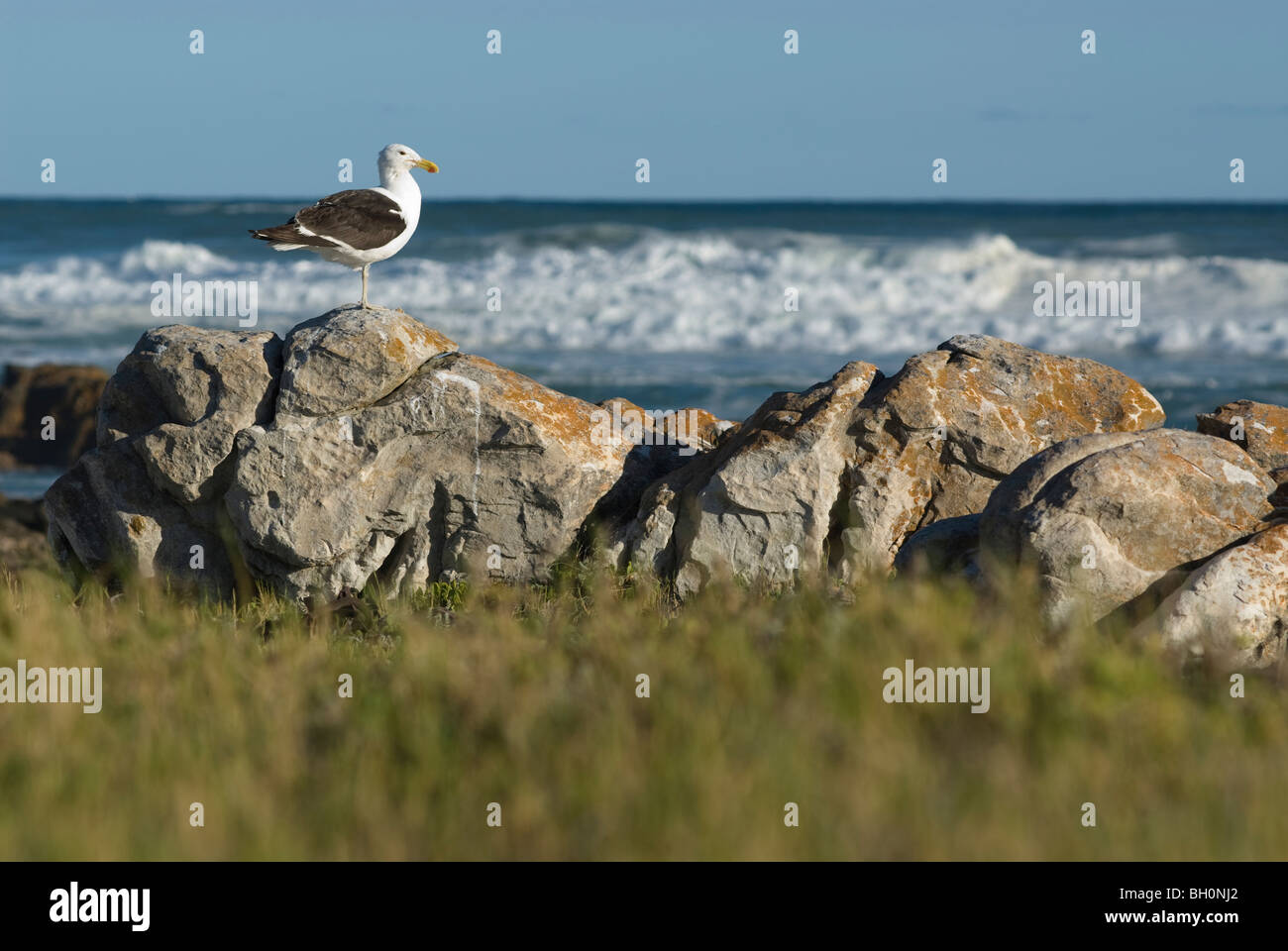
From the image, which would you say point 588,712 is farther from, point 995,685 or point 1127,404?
point 1127,404

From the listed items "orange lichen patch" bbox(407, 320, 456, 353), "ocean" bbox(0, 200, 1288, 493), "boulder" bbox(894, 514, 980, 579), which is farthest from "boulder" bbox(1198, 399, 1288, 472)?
"ocean" bbox(0, 200, 1288, 493)

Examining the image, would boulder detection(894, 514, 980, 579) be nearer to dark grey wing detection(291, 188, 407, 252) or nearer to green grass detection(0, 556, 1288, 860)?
green grass detection(0, 556, 1288, 860)

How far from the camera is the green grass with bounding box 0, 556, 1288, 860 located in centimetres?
475

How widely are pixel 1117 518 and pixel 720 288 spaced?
1241 inches

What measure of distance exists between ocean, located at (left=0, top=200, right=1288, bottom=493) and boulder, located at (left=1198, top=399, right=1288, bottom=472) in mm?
15657

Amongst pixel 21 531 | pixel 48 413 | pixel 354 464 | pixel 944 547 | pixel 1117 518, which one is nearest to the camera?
pixel 1117 518

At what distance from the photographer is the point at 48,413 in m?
22.8

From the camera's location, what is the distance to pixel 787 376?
2814 centimetres

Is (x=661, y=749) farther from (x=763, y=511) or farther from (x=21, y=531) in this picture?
(x=21, y=531)

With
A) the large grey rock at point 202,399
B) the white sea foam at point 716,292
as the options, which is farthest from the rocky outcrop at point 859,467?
the white sea foam at point 716,292

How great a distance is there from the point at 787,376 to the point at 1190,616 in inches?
838

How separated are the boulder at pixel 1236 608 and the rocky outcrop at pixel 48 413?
19.1 meters

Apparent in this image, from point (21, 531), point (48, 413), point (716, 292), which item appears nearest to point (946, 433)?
point (21, 531)
